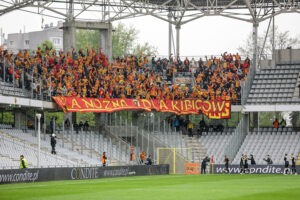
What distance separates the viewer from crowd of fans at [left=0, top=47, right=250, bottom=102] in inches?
1790

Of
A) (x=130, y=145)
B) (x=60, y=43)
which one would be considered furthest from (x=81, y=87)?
(x=60, y=43)

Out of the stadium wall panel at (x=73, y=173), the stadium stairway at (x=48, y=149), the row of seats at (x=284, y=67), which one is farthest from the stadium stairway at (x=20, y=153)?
the row of seats at (x=284, y=67)

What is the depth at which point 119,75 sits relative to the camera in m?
52.2

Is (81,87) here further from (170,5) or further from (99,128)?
(170,5)

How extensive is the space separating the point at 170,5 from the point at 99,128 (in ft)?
49.6

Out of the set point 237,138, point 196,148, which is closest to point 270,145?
point 237,138

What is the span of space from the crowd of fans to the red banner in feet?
1.90

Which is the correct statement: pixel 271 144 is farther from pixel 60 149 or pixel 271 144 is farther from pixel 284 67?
pixel 60 149

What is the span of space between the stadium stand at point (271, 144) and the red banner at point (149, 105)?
10.3 ft

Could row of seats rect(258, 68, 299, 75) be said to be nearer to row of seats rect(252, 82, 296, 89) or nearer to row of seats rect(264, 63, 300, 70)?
row of seats rect(264, 63, 300, 70)

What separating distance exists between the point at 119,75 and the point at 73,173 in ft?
53.0

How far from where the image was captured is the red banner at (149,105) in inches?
1871

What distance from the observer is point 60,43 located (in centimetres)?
13688

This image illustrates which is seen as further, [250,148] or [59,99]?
[250,148]
